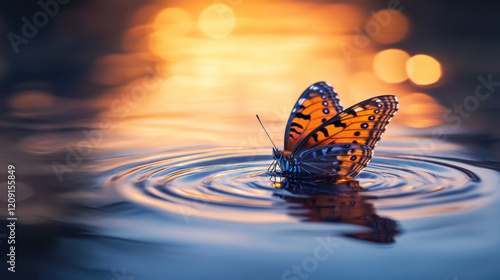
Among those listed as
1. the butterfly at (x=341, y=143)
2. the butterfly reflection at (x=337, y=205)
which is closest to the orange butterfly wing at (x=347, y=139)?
the butterfly at (x=341, y=143)

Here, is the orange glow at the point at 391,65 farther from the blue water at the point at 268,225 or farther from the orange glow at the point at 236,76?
the blue water at the point at 268,225

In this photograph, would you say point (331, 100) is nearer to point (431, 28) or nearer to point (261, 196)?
point (261, 196)

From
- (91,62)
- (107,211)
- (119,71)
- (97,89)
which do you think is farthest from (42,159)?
(91,62)

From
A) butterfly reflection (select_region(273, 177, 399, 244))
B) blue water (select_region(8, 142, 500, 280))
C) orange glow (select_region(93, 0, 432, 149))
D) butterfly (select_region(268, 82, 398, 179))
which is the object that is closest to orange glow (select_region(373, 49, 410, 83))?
orange glow (select_region(93, 0, 432, 149))

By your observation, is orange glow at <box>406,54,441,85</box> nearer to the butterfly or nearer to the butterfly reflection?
the butterfly

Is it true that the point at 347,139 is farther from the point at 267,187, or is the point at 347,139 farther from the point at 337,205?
Result: the point at 337,205

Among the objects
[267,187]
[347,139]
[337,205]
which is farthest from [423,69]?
[337,205]
